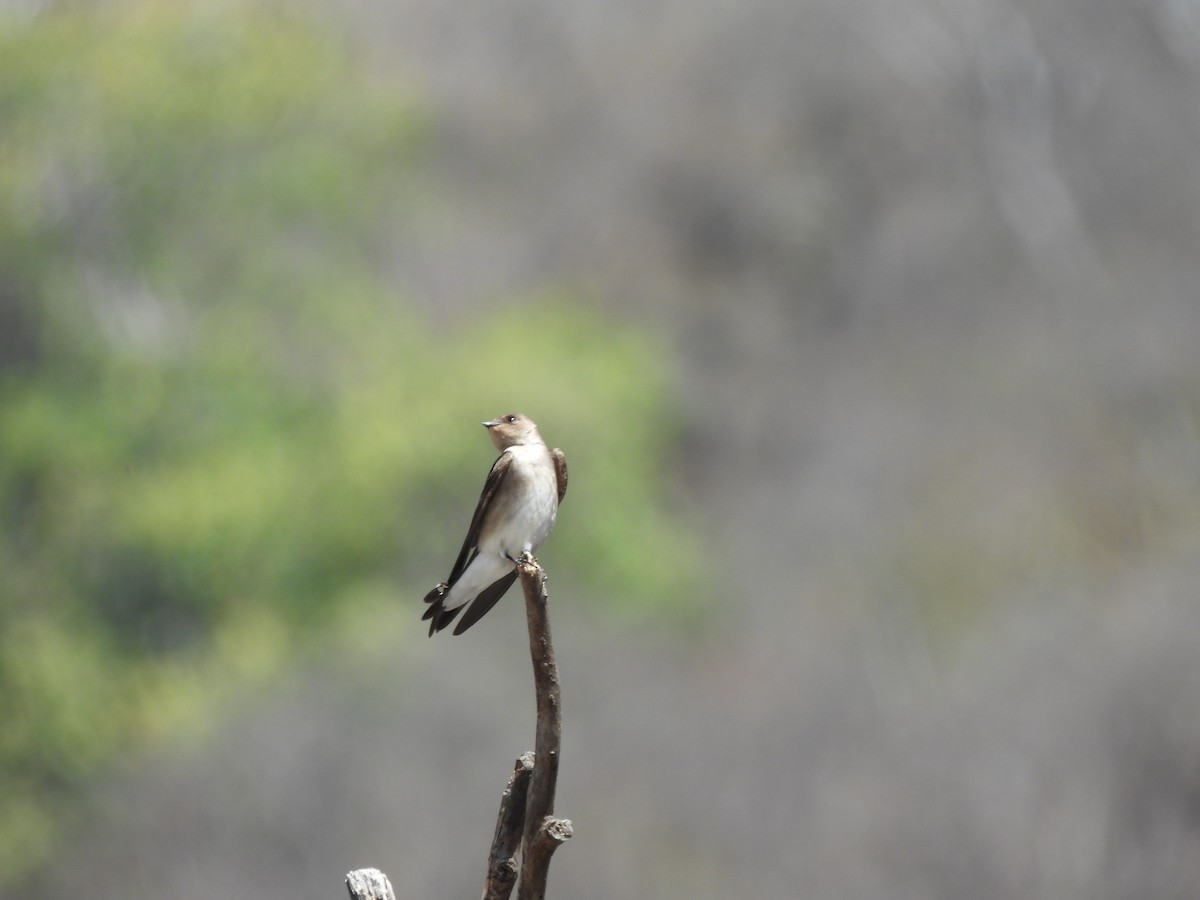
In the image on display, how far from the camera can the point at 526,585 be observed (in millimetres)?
5559

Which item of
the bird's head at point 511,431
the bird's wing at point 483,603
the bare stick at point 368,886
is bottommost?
the bare stick at point 368,886

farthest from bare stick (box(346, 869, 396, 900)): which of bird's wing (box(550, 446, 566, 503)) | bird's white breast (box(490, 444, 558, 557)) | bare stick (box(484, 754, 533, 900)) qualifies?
bird's wing (box(550, 446, 566, 503))

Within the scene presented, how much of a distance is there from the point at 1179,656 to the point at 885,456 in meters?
20.7

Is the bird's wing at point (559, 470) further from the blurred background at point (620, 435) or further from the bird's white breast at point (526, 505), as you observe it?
the blurred background at point (620, 435)

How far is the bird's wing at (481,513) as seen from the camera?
19.2ft

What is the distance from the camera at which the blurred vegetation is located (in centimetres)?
2730

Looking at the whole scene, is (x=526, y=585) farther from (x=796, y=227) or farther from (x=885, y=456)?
(x=796, y=227)

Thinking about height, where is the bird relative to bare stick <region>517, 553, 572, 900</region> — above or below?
above

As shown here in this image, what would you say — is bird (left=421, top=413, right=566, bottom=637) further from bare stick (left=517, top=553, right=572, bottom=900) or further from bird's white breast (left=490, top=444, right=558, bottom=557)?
bare stick (left=517, top=553, right=572, bottom=900)

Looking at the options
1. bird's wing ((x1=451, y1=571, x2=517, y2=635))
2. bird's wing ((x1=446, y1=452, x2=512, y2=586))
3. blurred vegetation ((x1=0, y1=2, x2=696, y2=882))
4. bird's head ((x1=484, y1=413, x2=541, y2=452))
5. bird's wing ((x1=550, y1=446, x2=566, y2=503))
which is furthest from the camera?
blurred vegetation ((x1=0, y1=2, x2=696, y2=882))

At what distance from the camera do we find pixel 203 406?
3002cm

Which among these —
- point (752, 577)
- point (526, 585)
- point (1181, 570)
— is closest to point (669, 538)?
point (752, 577)

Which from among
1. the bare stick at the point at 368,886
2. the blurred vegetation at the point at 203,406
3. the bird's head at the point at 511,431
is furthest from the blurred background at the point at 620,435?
the bare stick at the point at 368,886

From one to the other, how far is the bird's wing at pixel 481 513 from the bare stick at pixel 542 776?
526mm
